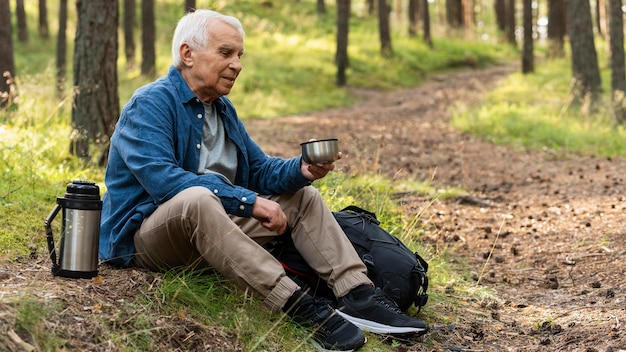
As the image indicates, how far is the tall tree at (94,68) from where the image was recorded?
280 inches

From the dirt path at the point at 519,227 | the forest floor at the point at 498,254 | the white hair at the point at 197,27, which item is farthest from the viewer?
the dirt path at the point at 519,227

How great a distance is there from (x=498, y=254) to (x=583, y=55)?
28.3 ft

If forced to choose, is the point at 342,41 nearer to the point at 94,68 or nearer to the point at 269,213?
the point at 94,68

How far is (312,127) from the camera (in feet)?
44.1

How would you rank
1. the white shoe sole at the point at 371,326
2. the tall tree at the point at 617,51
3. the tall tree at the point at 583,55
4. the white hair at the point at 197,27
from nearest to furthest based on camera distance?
1. the white shoe sole at the point at 371,326
2. the white hair at the point at 197,27
3. the tall tree at the point at 617,51
4. the tall tree at the point at 583,55

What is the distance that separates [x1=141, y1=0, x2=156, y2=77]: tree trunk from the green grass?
2.56 feet

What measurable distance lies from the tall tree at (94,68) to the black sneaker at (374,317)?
3.95m

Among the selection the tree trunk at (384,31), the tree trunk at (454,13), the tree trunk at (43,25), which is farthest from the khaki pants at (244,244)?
the tree trunk at (454,13)

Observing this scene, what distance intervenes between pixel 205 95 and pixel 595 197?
16.3 feet

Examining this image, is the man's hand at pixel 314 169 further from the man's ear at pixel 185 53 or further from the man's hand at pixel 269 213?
the man's ear at pixel 185 53

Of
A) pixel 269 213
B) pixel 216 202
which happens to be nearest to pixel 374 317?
pixel 269 213

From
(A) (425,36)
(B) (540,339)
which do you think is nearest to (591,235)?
(B) (540,339)

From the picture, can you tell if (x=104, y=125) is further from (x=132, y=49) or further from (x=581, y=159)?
(x=132, y=49)

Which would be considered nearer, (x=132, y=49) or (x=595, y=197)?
(x=595, y=197)
